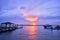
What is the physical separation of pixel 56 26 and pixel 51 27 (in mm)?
2941

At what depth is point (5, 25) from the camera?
60.6 metres

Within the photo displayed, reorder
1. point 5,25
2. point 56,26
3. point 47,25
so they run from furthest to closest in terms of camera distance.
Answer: point 47,25, point 56,26, point 5,25

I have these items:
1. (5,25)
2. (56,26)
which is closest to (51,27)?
(56,26)

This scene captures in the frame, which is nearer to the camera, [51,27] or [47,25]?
[51,27]

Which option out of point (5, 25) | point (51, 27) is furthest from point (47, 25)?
point (5, 25)

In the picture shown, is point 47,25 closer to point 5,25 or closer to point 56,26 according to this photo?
point 56,26

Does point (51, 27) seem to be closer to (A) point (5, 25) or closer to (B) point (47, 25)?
(B) point (47, 25)

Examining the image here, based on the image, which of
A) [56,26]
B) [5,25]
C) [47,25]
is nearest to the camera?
[5,25]

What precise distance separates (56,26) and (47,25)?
893cm

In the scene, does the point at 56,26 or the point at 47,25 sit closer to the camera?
the point at 56,26

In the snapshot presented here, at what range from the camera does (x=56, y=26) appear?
285ft

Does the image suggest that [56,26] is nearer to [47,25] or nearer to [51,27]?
[51,27]

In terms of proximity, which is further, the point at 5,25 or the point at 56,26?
the point at 56,26

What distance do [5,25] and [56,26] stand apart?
36.5 metres
